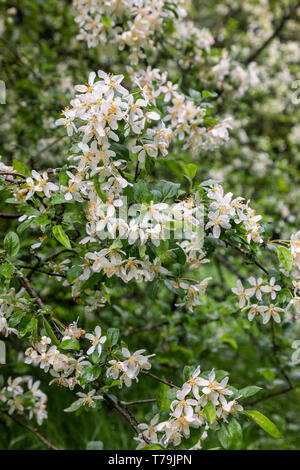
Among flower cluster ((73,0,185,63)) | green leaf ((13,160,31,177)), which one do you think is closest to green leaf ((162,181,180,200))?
green leaf ((13,160,31,177))

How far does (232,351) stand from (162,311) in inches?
83.9

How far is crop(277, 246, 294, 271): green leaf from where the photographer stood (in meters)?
1.34

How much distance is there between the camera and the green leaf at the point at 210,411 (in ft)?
3.81

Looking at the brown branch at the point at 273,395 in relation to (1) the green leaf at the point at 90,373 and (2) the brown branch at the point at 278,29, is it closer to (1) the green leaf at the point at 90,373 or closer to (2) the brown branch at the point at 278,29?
(1) the green leaf at the point at 90,373

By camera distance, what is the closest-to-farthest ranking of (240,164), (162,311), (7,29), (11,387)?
1. (11,387)
2. (162,311)
3. (7,29)
4. (240,164)

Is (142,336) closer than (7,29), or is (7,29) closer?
(142,336)

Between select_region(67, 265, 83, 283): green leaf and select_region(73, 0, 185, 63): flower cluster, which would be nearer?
select_region(67, 265, 83, 283): green leaf

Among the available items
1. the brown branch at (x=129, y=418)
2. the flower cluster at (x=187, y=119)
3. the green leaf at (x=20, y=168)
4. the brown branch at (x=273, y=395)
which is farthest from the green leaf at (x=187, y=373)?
the brown branch at (x=273, y=395)

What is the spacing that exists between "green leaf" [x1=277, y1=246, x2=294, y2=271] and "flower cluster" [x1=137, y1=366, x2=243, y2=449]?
1.28 feet

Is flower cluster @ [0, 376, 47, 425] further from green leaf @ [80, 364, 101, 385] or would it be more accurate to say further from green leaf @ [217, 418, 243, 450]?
green leaf @ [217, 418, 243, 450]

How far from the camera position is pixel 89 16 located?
2.11 metres

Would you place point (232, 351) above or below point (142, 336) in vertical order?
below

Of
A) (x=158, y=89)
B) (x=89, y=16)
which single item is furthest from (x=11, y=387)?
(x=89, y=16)
